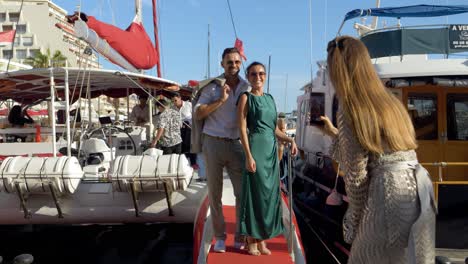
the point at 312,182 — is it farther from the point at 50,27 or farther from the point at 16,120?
the point at 50,27

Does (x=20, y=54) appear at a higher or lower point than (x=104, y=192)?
higher

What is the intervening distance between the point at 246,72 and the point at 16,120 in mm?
5968

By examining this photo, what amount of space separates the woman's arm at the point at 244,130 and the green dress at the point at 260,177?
1.9 inches

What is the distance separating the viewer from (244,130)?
314 cm

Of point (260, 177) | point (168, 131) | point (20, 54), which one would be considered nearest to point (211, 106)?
point (260, 177)

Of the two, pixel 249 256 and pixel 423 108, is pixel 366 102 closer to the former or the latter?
pixel 249 256

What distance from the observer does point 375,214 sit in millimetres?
1903

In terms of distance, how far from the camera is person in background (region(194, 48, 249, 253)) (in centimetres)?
345

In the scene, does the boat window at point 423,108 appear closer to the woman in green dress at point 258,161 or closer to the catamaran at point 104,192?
the catamaran at point 104,192

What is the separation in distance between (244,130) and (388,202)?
4.77 ft

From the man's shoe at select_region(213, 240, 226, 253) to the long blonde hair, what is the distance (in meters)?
1.99

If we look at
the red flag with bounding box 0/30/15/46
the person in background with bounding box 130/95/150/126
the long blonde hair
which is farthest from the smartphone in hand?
the red flag with bounding box 0/30/15/46

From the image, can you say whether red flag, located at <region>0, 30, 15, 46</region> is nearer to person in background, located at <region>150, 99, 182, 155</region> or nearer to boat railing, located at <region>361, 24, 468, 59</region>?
person in background, located at <region>150, 99, 182, 155</region>

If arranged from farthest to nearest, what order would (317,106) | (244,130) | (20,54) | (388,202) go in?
1. (20,54)
2. (317,106)
3. (244,130)
4. (388,202)
